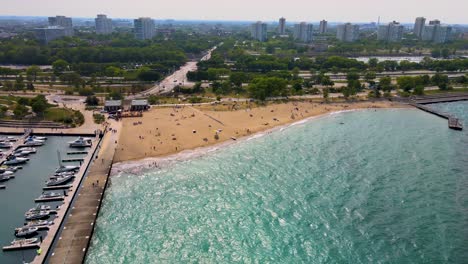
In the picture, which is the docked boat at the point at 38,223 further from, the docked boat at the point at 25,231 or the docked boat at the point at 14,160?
the docked boat at the point at 14,160

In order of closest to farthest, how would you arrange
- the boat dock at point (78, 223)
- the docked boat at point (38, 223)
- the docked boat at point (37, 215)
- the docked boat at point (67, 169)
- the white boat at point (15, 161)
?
the boat dock at point (78, 223), the docked boat at point (38, 223), the docked boat at point (37, 215), the docked boat at point (67, 169), the white boat at point (15, 161)

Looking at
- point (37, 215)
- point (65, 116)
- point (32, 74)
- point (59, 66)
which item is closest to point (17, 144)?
point (65, 116)

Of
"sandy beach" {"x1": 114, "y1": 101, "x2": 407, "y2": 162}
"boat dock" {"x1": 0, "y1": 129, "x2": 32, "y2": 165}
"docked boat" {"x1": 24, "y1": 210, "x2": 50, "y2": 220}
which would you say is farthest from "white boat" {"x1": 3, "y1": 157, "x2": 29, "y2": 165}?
"docked boat" {"x1": 24, "y1": 210, "x2": 50, "y2": 220}

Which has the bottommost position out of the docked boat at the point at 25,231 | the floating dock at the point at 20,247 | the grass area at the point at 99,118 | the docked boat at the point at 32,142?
the floating dock at the point at 20,247

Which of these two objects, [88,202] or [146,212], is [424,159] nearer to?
[146,212]

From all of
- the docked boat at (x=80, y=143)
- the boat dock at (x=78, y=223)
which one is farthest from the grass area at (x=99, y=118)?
the boat dock at (x=78, y=223)

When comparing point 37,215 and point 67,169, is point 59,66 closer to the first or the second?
point 67,169
